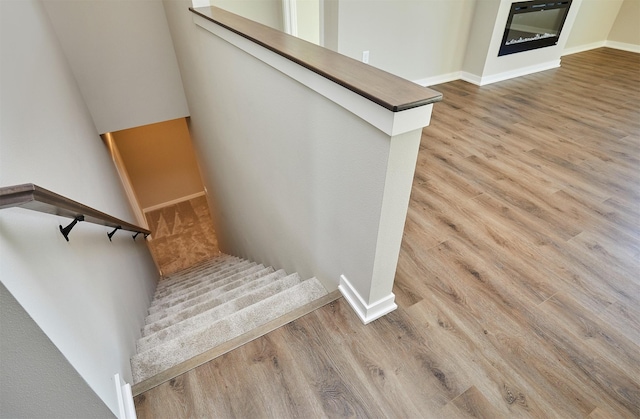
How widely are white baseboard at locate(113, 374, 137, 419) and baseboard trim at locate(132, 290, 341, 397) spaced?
5 cm

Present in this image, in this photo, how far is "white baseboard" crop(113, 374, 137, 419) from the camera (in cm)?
122

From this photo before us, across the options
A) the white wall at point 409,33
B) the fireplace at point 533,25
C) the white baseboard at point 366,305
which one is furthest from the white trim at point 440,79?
the white baseboard at point 366,305

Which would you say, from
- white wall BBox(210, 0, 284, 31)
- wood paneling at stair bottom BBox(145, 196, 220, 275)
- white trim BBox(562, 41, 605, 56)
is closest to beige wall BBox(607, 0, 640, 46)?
white trim BBox(562, 41, 605, 56)

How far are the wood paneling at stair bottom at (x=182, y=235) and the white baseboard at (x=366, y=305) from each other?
4630 millimetres

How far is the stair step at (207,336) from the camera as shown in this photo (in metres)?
1.49

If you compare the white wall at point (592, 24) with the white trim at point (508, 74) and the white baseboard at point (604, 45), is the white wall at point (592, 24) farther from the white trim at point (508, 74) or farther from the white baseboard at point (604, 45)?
the white trim at point (508, 74)

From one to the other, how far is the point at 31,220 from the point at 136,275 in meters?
2.12

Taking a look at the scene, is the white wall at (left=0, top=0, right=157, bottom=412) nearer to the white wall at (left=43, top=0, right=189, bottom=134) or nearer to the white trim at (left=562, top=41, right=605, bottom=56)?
the white wall at (left=43, top=0, right=189, bottom=134)

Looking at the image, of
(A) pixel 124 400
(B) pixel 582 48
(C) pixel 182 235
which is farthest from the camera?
(C) pixel 182 235

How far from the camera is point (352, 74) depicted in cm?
118

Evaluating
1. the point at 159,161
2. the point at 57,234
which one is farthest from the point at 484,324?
the point at 159,161

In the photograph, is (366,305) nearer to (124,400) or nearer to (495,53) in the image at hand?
(124,400)

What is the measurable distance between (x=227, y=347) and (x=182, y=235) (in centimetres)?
526

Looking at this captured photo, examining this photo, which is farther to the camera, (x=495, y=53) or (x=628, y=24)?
(x=628, y=24)
